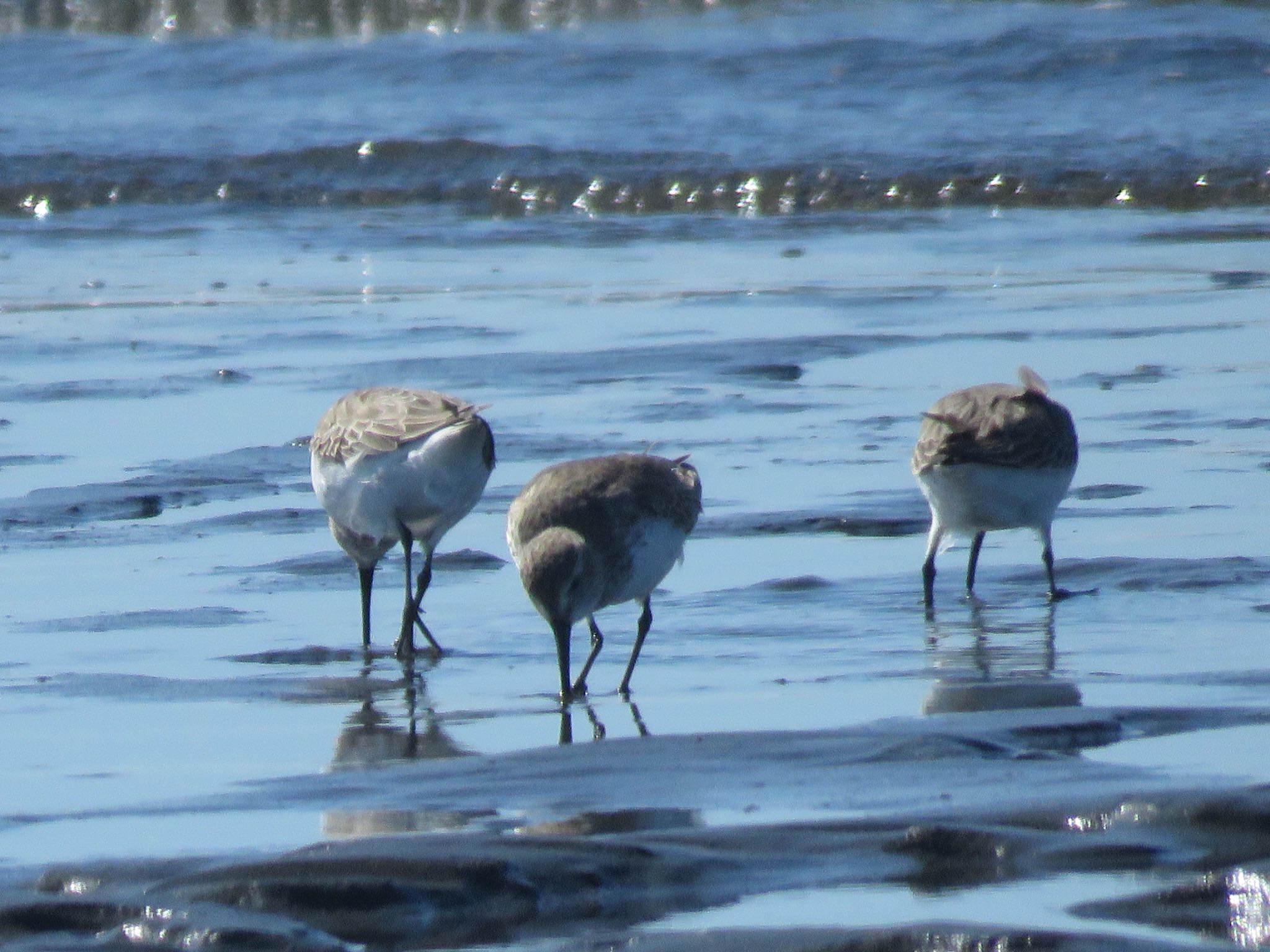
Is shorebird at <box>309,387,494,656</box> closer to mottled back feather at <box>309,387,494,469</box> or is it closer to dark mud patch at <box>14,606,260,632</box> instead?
mottled back feather at <box>309,387,494,469</box>

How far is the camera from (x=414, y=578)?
25.6ft

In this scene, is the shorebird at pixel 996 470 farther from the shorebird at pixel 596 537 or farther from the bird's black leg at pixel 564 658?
the bird's black leg at pixel 564 658

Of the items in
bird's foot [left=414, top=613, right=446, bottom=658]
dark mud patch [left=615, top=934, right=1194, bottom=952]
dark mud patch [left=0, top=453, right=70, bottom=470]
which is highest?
dark mud patch [left=615, top=934, right=1194, bottom=952]

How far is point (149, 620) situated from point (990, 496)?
8.90 feet

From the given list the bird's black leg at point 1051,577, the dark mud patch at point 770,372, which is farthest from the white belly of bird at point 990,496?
the dark mud patch at point 770,372

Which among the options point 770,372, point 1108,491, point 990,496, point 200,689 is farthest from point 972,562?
point 770,372

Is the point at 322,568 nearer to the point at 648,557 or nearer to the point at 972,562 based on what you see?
the point at 648,557

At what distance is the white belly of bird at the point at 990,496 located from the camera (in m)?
7.17

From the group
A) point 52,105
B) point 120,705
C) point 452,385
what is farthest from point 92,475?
point 52,105

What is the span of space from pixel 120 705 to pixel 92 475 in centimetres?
326

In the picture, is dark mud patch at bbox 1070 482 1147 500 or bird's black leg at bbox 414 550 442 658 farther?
dark mud patch at bbox 1070 482 1147 500

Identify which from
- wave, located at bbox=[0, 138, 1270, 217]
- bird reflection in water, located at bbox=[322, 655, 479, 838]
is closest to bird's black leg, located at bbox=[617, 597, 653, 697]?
bird reflection in water, located at bbox=[322, 655, 479, 838]

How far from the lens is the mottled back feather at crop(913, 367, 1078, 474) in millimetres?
7188

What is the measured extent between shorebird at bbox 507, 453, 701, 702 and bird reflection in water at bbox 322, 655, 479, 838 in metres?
0.42
